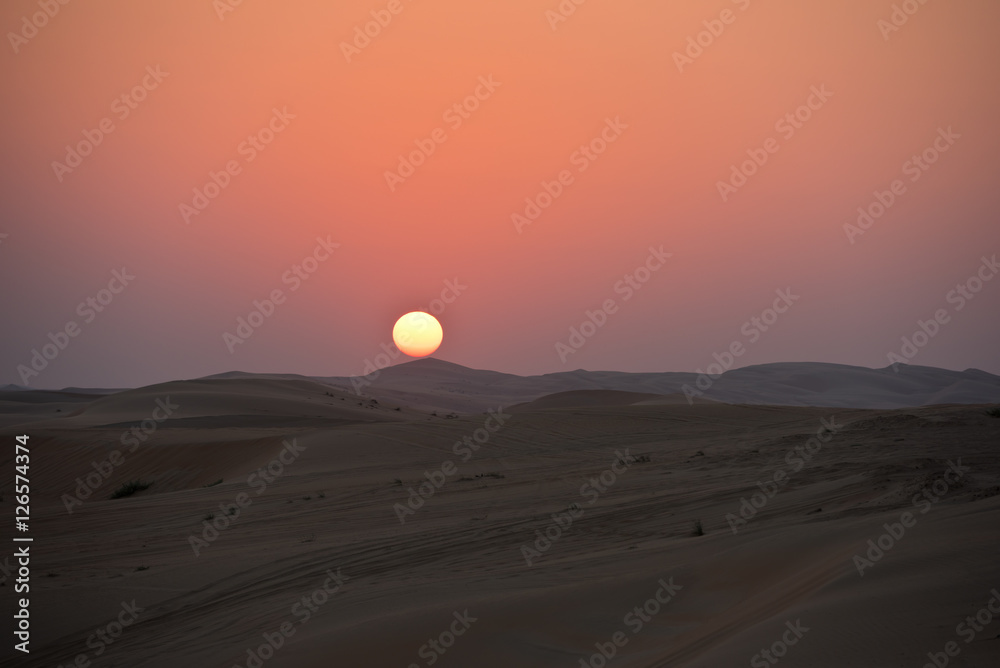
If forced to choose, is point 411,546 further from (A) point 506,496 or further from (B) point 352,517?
(A) point 506,496

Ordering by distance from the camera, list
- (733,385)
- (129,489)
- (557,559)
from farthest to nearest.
→ (733,385)
(129,489)
(557,559)

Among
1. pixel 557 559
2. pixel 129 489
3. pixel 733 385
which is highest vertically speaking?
pixel 733 385

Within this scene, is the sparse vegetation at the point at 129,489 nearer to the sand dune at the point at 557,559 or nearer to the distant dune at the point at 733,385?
the sand dune at the point at 557,559

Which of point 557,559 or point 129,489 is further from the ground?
point 129,489

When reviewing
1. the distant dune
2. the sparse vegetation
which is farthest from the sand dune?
the distant dune

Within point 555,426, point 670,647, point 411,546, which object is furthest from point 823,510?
point 555,426

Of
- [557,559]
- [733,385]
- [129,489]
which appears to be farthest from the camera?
[733,385]

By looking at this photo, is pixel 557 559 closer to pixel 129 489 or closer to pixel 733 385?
pixel 129 489

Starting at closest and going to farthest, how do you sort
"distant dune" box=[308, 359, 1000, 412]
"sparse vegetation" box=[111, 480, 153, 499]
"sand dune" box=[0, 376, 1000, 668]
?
"sand dune" box=[0, 376, 1000, 668] → "sparse vegetation" box=[111, 480, 153, 499] → "distant dune" box=[308, 359, 1000, 412]

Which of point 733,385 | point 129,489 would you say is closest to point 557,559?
point 129,489

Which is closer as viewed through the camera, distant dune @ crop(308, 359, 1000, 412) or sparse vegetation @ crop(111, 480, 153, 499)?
sparse vegetation @ crop(111, 480, 153, 499)

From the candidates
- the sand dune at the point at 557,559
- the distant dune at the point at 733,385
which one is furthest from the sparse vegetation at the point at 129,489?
the distant dune at the point at 733,385

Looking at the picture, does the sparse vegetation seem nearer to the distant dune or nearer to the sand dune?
the sand dune

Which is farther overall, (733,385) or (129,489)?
(733,385)
